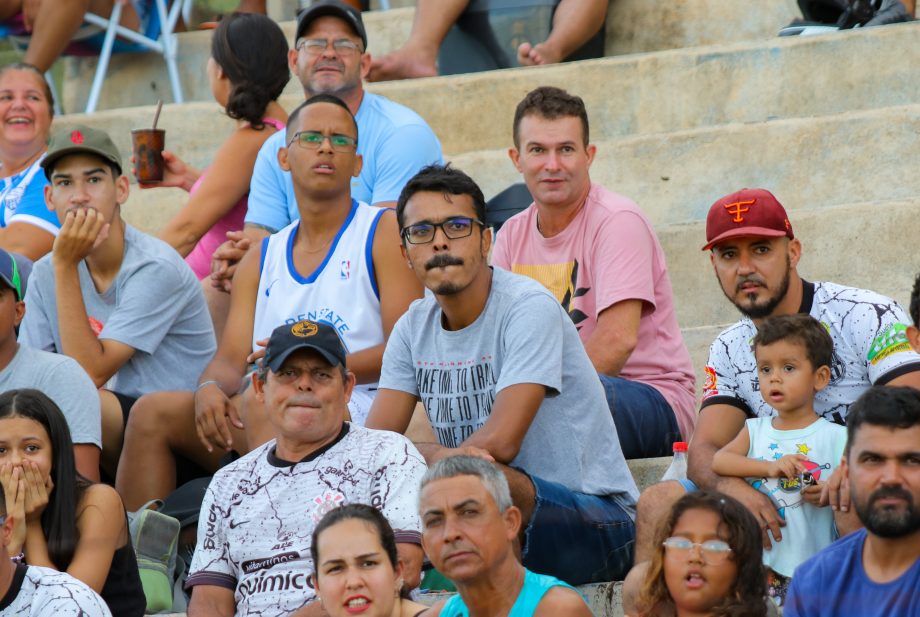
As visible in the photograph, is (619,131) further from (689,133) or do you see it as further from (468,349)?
(468,349)

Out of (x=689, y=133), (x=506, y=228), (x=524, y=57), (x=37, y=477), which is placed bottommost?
(x=37, y=477)

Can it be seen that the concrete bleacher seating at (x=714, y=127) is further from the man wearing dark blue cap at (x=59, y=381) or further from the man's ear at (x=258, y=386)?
the man wearing dark blue cap at (x=59, y=381)

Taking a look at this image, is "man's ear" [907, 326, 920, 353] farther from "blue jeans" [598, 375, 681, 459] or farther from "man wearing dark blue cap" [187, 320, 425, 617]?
"man wearing dark blue cap" [187, 320, 425, 617]

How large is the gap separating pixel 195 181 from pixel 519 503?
2.97 m

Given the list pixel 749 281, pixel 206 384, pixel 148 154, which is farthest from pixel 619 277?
pixel 148 154

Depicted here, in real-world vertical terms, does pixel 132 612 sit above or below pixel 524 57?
below

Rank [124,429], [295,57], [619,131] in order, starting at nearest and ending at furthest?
[124,429] < [295,57] < [619,131]

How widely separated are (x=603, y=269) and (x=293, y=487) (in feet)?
4.60

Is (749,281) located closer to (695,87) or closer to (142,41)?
(695,87)

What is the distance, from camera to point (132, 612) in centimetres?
447

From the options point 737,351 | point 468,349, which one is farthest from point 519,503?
point 737,351

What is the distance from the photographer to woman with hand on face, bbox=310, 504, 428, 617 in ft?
12.8

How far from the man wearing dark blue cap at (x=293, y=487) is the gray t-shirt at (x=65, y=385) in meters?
0.62

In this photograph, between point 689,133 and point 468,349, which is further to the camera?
point 689,133
